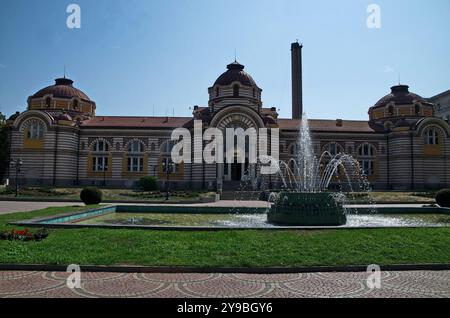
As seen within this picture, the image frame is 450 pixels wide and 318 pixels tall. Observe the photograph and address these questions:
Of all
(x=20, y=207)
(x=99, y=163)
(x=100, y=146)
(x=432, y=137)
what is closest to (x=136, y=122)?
(x=100, y=146)

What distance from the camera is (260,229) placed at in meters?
11.6

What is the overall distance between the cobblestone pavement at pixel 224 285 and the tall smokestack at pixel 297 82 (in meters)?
50.9

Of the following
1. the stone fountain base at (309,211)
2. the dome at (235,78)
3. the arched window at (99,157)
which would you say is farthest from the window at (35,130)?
the stone fountain base at (309,211)

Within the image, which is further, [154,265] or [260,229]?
[260,229]

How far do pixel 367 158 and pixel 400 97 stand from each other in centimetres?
1169

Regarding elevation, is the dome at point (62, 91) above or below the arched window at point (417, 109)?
above

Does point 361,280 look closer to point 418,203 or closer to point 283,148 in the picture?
point 418,203

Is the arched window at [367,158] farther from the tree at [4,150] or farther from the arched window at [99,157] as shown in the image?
the tree at [4,150]

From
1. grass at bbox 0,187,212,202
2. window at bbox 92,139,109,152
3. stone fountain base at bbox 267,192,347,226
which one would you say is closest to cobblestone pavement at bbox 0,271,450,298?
stone fountain base at bbox 267,192,347,226

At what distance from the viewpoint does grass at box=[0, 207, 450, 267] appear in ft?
27.9

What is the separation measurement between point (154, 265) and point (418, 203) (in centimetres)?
2876

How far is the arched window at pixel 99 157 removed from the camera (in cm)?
4534

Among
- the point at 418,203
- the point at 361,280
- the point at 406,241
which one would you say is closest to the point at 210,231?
the point at 361,280
